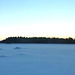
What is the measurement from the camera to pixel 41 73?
5.50 m

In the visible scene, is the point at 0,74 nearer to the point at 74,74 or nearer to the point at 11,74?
the point at 11,74

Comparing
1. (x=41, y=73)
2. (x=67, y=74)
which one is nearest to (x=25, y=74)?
(x=41, y=73)

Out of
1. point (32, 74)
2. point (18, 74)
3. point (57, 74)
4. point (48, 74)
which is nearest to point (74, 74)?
point (57, 74)

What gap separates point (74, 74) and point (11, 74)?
99.2 inches

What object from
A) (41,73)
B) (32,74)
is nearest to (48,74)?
(41,73)

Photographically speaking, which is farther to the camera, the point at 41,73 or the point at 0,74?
the point at 41,73

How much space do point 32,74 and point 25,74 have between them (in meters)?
0.30

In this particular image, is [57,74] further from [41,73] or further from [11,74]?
[11,74]

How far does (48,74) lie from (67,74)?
76cm

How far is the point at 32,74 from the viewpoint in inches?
211

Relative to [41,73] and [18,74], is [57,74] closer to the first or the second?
[41,73]

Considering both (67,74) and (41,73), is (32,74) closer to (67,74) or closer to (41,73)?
(41,73)

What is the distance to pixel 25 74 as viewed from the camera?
5.25 metres

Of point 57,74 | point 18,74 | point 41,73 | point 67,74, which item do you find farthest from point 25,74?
point 67,74
